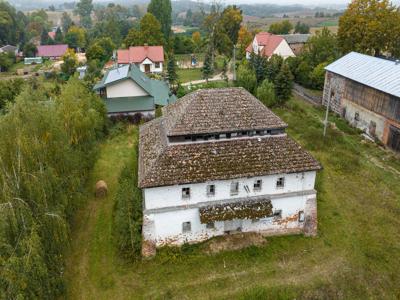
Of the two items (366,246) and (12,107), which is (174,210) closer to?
(12,107)

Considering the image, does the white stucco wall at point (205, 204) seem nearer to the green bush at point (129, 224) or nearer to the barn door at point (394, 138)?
the green bush at point (129, 224)

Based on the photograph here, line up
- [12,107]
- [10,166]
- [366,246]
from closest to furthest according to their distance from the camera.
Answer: [10,166]
[12,107]
[366,246]

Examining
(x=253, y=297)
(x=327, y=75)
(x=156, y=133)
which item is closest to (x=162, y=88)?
(x=327, y=75)

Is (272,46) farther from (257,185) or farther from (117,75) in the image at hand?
(257,185)

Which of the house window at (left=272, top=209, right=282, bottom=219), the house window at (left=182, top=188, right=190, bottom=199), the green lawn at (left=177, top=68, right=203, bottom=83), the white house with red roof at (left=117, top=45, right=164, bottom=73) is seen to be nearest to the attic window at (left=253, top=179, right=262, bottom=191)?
the house window at (left=272, top=209, right=282, bottom=219)

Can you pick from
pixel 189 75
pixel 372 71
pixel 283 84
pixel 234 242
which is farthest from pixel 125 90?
pixel 372 71

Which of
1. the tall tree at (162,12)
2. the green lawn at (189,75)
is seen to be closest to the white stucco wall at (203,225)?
the green lawn at (189,75)
